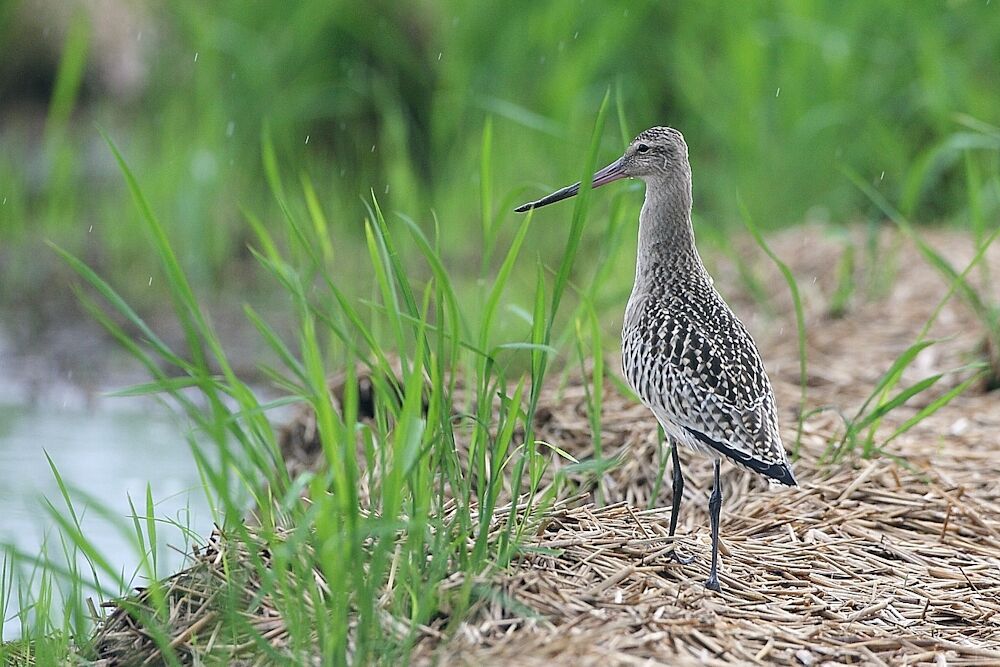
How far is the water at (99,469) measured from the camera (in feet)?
16.6

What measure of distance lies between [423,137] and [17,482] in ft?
14.9

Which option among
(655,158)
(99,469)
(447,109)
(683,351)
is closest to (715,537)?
(683,351)

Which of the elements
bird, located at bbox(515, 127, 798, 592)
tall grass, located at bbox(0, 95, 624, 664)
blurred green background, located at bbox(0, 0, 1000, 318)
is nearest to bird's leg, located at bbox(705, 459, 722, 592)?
bird, located at bbox(515, 127, 798, 592)

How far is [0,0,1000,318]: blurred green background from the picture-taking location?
7727 millimetres

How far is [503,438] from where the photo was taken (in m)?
3.02

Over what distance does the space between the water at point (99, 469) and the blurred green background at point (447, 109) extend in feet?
3.99

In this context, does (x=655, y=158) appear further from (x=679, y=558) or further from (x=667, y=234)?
(x=679, y=558)

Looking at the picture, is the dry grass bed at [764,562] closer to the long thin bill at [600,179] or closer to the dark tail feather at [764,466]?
the dark tail feather at [764,466]

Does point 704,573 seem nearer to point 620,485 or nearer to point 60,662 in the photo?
point 620,485

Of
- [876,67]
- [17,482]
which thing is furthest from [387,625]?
[876,67]

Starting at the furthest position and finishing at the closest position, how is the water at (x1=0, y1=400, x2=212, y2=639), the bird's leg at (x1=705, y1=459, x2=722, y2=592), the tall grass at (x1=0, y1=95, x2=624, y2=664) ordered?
the water at (x1=0, y1=400, x2=212, y2=639) < the bird's leg at (x1=705, y1=459, x2=722, y2=592) < the tall grass at (x1=0, y1=95, x2=624, y2=664)

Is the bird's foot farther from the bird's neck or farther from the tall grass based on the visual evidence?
the bird's neck

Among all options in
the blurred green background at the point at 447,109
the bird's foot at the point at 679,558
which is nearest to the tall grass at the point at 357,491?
the bird's foot at the point at 679,558

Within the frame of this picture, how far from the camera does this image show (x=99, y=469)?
233 inches
